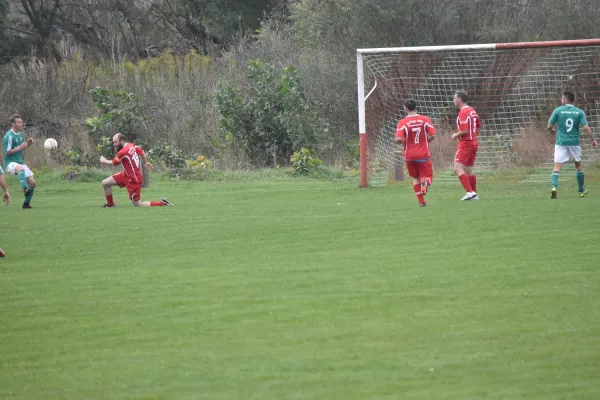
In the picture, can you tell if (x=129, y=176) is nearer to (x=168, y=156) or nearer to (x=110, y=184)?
(x=110, y=184)

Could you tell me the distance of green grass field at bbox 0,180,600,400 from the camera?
595 centimetres

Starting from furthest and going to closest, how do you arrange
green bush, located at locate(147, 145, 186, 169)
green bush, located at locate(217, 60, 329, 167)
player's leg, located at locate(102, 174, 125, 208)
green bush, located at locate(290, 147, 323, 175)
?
green bush, located at locate(147, 145, 186, 169), green bush, located at locate(217, 60, 329, 167), green bush, located at locate(290, 147, 323, 175), player's leg, located at locate(102, 174, 125, 208)

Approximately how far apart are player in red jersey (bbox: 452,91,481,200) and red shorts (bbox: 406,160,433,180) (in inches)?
28.2

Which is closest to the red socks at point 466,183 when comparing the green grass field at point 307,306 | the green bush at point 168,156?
the green grass field at point 307,306

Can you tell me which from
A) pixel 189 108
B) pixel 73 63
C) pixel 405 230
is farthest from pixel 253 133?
pixel 405 230

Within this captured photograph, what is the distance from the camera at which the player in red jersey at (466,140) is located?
54.6ft

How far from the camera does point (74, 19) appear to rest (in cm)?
4369

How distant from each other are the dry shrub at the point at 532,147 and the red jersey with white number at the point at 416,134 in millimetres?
6280

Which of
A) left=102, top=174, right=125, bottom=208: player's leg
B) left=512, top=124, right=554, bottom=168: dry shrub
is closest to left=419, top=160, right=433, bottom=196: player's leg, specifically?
left=102, top=174, right=125, bottom=208: player's leg

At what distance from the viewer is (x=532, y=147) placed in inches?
869

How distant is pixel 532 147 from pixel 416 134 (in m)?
6.81

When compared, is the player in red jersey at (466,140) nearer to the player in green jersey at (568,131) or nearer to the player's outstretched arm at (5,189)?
the player in green jersey at (568,131)

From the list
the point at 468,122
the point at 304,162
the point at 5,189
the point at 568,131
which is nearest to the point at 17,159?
the point at 5,189

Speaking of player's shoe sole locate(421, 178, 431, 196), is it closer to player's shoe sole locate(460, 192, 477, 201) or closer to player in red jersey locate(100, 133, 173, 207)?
player's shoe sole locate(460, 192, 477, 201)
